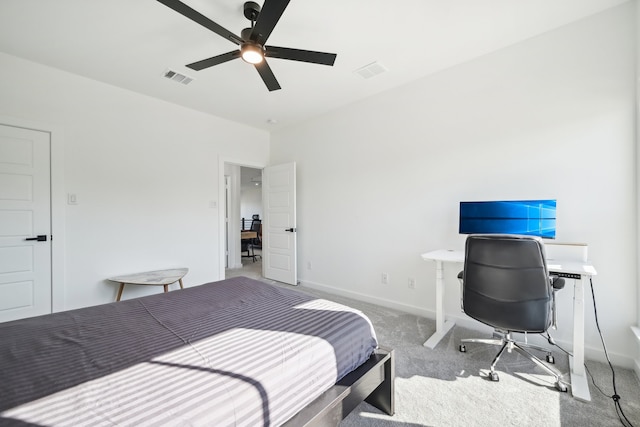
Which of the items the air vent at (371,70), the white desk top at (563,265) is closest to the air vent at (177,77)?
the air vent at (371,70)

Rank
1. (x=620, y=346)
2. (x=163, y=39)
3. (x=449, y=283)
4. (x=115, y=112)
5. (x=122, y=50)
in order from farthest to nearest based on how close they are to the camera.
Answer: (x=115, y=112) → (x=449, y=283) → (x=122, y=50) → (x=163, y=39) → (x=620, y=346)

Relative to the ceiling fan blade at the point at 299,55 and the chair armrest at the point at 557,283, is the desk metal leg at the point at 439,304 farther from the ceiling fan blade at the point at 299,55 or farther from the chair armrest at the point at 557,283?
the ceiling fan blade at the point at 299,55

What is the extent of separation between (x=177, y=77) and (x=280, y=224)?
2.49m

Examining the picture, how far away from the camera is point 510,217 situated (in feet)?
7.68

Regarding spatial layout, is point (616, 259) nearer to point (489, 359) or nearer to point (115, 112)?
point (489, 359)

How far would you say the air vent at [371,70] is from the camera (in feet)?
9.11

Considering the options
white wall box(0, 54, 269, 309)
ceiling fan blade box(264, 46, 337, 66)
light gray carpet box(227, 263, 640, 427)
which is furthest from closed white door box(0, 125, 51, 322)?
light gray carpet box(227, 263, 640, 427)

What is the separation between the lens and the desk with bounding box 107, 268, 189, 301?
9.82ft

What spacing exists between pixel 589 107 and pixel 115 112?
4763 mm

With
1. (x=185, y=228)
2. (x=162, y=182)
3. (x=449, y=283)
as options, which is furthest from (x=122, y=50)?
(x=449, y=283)

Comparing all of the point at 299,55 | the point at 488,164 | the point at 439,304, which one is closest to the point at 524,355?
the point at 439,304

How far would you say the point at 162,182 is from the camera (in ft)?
11.8

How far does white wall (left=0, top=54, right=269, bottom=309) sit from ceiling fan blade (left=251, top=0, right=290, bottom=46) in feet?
7.87

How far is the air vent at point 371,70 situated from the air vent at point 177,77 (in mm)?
1900
